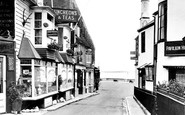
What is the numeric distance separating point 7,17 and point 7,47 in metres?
1.69

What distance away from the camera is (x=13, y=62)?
14.1 m

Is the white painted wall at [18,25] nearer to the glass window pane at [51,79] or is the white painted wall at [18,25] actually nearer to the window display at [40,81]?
the window display at [40,81]

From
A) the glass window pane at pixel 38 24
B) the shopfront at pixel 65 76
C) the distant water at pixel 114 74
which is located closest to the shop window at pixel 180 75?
the glass window pane at pixel 38 24

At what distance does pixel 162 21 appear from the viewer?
15.3m

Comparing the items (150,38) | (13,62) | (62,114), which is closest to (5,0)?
(13,62)

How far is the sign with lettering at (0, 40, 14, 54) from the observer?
1330 cm

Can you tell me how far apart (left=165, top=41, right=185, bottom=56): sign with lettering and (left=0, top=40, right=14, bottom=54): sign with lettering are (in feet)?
27.8

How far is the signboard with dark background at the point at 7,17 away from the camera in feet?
45.6

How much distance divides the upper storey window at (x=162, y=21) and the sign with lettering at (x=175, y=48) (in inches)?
23.4

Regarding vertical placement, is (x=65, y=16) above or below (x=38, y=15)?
above

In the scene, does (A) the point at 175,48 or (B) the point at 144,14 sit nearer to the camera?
(A) the point at 175,48

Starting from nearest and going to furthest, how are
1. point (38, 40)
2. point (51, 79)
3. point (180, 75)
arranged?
point (180, 75) < point (38, 40) < point (51, 79)

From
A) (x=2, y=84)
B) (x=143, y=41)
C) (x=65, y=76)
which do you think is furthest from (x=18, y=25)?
(x=143, y=41)

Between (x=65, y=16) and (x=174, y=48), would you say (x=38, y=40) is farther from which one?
(x=174, y=48)
